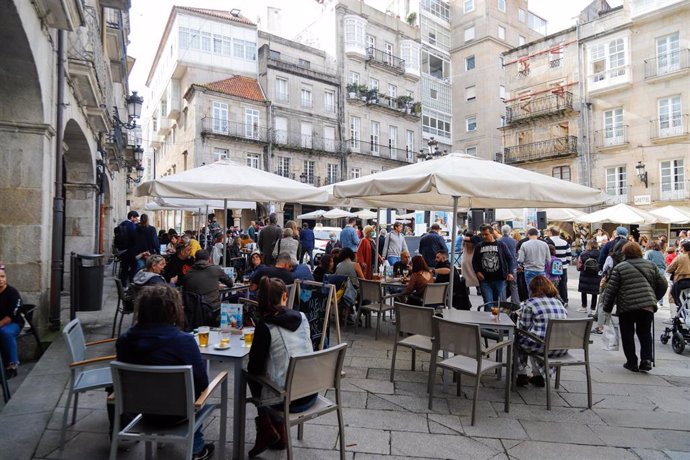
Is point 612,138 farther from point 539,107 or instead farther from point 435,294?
→ point 435,294

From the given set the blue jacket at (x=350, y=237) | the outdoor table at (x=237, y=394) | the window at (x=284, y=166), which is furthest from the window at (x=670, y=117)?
the outdoor table at (x=237, y=394)

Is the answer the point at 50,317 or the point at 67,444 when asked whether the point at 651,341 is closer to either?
the point at 67,444

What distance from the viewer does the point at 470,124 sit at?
3756cm

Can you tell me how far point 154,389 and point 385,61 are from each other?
35944 millimetres

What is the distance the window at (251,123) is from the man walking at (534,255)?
902 inches

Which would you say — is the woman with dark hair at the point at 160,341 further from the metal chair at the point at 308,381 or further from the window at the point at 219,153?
the window at the point at 219,153

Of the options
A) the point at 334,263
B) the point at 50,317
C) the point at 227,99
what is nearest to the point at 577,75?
the point at 227,99

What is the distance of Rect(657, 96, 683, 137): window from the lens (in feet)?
74.9

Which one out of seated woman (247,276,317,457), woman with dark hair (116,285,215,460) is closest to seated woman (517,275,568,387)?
seated woman (247,276,317,457)

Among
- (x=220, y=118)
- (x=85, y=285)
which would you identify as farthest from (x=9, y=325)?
(x=220, y=118)

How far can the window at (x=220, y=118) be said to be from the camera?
27.0 meters

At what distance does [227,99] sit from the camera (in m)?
27.3

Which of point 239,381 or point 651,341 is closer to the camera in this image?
point 239,381

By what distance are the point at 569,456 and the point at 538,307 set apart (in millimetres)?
1544
